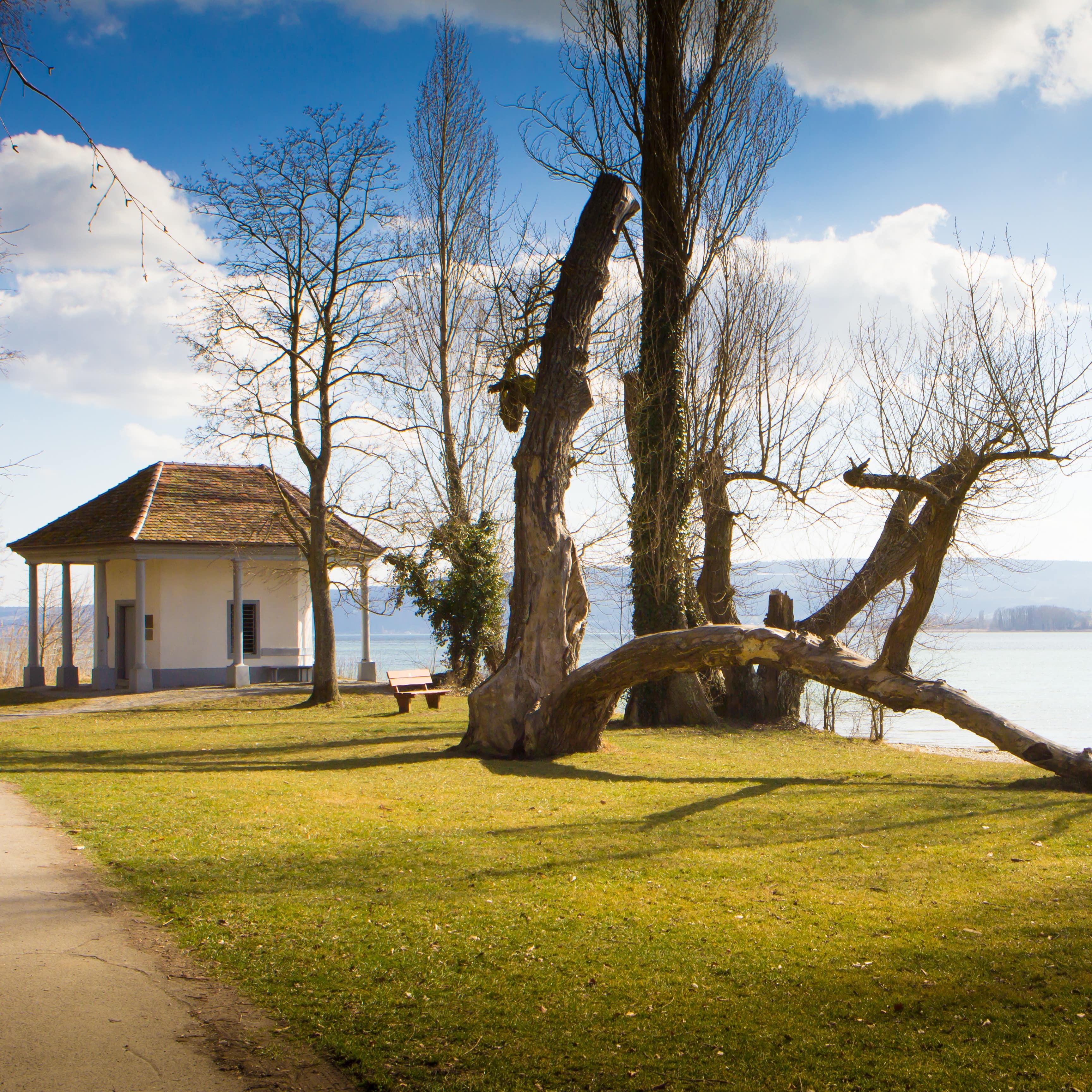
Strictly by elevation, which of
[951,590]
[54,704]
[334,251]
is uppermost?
[334,251]

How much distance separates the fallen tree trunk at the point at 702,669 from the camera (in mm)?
12172

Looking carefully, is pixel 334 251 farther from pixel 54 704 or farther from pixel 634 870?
pixel 634 870

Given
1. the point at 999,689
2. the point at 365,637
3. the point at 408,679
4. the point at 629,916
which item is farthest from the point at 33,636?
the point at 999,689

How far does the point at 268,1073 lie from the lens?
369cm

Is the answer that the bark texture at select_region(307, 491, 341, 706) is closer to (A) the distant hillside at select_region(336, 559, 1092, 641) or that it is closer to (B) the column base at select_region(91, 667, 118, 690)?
(A) the distant hillside at select_region(336, 559, 1092, 641)

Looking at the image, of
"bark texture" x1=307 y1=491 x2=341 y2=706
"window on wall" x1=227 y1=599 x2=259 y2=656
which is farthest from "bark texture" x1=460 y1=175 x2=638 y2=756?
"window on wall" x1=227 y1=599 x2=259 y2=656

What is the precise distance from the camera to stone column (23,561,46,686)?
27719mm

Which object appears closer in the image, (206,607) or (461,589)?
(461,589)

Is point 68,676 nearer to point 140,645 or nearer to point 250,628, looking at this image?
point 140,645

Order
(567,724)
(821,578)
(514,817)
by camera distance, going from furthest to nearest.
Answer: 1. (821,578)
2. (567,724)
3. (514,817)

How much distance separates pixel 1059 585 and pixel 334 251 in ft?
622

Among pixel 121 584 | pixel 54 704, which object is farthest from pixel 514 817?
pixel 121 584

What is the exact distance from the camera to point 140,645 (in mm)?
26406

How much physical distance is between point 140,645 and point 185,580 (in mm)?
2356
